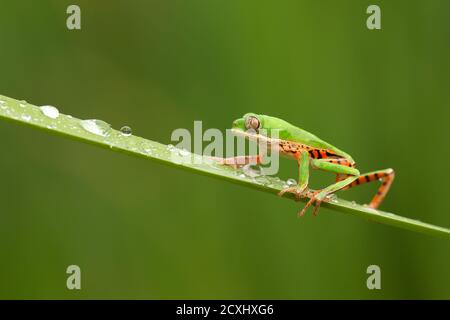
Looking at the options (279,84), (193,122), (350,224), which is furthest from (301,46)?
(350,224)

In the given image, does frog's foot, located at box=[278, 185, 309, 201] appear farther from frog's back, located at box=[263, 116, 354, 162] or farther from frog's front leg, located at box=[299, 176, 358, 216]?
frog's back, located at box=[263, 116, 354, 162]

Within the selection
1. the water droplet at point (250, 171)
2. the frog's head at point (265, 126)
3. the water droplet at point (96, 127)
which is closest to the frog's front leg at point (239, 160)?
the water droplet at point (250, 171)

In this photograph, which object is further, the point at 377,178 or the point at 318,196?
the point at 377,178

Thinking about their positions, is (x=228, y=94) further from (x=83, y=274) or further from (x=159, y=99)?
(x=83, y=274)

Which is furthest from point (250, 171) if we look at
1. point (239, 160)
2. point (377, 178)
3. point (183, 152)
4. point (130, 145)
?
point (377, 178)

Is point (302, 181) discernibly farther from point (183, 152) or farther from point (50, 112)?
point (50, 112)

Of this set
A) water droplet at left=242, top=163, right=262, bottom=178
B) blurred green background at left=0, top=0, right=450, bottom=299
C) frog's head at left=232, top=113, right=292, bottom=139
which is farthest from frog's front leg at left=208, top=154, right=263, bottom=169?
blurred green background at left=0, top=0, right=450, bottom=299
